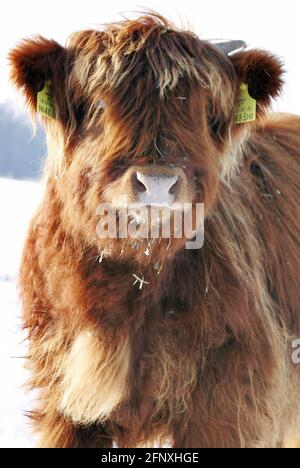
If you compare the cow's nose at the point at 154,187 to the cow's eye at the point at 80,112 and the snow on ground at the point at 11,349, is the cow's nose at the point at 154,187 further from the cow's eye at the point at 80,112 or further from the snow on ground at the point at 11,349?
the snow on ground at the point at 11,349

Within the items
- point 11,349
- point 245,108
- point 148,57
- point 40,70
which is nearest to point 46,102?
point 40,70

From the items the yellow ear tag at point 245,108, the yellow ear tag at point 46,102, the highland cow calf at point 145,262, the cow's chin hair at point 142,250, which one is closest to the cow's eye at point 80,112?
the highland cow calf at point 145,262

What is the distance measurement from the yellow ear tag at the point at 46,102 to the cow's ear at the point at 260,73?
0.86 meters

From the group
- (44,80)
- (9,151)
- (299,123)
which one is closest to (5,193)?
(9,151)

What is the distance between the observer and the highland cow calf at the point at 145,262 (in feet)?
9.72

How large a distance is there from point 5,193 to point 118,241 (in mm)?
18590

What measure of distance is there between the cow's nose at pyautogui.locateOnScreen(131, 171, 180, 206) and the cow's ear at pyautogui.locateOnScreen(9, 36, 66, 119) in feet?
2.23

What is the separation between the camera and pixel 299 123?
494cm

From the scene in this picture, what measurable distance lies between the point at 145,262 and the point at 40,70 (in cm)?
96

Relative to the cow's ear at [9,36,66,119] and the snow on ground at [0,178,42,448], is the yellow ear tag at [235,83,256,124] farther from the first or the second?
the snow on ground at [0,178,42,448]

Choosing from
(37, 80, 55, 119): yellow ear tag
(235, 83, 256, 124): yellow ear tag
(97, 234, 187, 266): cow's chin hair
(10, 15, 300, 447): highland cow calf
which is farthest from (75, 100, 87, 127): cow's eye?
(235, 83, 256, 124): yellow ear tag

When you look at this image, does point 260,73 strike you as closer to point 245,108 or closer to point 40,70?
A: point 245,108

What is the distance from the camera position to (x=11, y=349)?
6.61 meters
